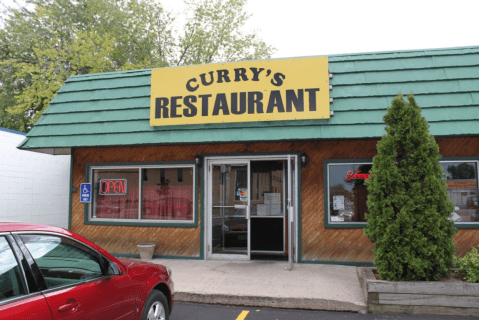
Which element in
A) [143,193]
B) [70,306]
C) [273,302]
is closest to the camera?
[70,306]

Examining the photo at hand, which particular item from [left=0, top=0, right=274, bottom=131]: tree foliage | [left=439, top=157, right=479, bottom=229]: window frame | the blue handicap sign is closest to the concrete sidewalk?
[left=439, top=157, right=479, bottom=229]: window frame

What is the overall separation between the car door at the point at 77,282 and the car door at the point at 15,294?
0.30 feet

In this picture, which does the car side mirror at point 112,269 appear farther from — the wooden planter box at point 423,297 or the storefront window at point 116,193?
the storefront window at point 116,193

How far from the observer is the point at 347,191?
781 cm

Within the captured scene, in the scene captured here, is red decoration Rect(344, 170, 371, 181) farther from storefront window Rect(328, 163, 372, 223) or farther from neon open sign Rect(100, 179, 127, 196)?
neon open sign Rect(100, 179, 127, 196)

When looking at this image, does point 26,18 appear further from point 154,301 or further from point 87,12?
point 154,301

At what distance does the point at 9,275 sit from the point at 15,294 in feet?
0.44

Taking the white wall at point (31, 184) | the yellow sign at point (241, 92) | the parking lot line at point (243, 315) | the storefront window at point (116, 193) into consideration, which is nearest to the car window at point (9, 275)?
the parking lot line at point (243, 315)

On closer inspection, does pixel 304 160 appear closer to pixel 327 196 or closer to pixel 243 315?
pixel 327 196

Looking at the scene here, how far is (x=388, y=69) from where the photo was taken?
7.54m

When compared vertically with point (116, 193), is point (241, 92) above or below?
above

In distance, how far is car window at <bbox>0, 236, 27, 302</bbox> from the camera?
2455mm

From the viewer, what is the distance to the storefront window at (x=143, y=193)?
28.4 ft

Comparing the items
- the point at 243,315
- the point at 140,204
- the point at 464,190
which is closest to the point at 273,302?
the point at 243,315
